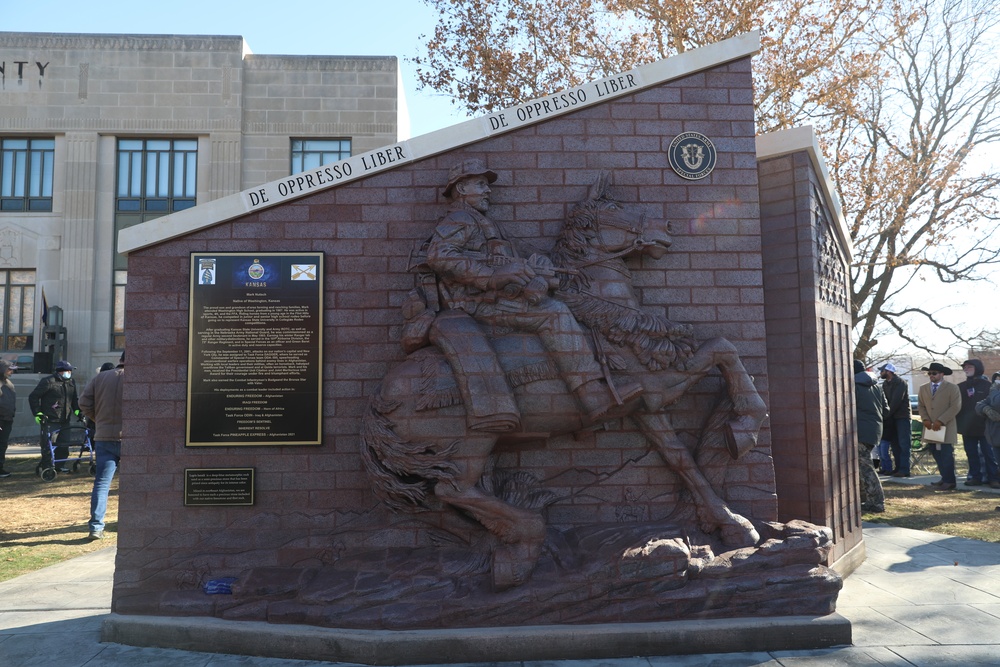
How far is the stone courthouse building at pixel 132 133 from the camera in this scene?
2195 centimetres

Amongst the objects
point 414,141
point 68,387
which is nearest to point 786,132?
point 414,141

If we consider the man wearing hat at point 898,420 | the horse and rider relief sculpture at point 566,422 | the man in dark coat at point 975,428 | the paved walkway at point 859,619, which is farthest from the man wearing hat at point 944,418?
the horse and rider relief sculpture at point 566,422

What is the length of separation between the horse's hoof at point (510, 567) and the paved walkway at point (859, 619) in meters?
0.58

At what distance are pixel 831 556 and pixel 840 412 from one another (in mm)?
1430

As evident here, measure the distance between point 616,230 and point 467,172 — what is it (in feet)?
4.33

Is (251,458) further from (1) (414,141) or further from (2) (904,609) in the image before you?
(2) (904,609)

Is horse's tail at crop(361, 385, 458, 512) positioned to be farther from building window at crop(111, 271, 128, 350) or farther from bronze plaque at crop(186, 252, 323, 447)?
building window at crop(111, 271, 128, 350)

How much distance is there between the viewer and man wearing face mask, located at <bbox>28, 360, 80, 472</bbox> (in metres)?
13.6

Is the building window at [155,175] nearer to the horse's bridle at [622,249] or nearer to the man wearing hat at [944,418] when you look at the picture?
the horse's bridle at [622,249]

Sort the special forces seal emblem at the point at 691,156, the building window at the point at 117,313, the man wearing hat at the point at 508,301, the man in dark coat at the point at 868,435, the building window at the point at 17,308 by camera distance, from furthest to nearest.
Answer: the building window at the point at 17,308, the building window at the point at 117,313, the man in dark coat at the point at 868,435, the special forces seal emblem at the point at 691,156, the man wearing hat at the point at 508,301

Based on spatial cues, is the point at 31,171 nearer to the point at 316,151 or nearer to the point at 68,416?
the point at 316,151

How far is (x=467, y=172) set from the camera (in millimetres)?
6121

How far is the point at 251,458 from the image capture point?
6.06 m

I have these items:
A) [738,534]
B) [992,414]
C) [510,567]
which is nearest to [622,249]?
[738,534]
